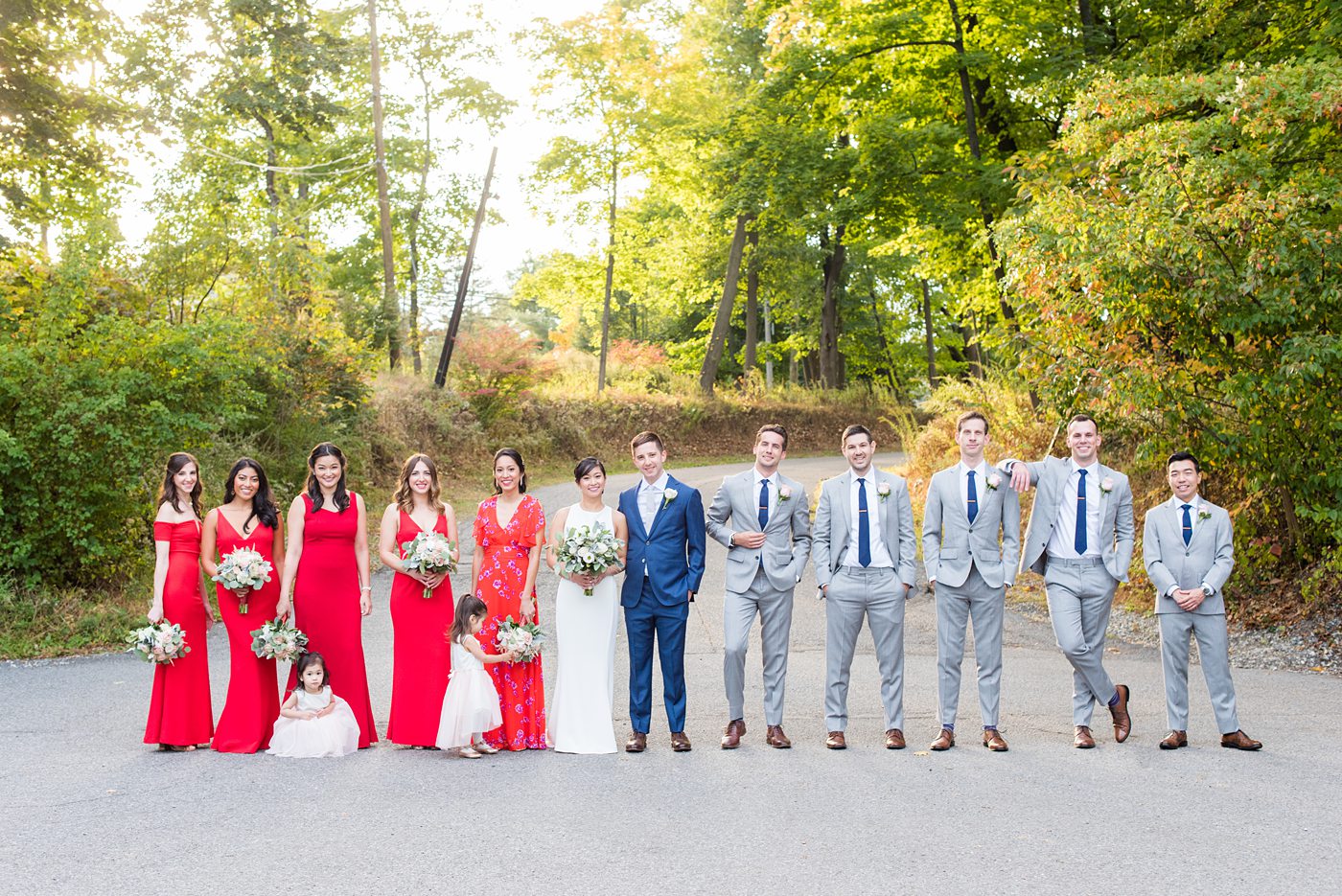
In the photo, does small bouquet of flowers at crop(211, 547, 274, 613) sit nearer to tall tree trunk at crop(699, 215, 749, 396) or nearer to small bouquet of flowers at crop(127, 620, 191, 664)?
small bouquet of flowers at crop(127, 620, 191, 664)

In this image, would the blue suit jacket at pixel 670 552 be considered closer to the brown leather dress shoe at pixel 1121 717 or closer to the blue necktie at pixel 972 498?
the blue necktie at pixel 972 498

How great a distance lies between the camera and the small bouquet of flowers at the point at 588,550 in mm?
7309

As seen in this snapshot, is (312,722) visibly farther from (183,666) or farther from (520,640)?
(520,640)

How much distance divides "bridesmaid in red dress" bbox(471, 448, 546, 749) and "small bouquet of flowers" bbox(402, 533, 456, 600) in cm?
22

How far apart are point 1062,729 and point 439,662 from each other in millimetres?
4355

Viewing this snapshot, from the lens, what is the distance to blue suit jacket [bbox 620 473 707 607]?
752 centimetres

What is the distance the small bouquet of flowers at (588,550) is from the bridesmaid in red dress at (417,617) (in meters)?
0.91

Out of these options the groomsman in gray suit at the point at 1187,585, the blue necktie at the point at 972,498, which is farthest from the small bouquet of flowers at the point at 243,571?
the groomsman in gray suit at the point at 1187,585

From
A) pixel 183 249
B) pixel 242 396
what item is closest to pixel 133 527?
pixel 242 396

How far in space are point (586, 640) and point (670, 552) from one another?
831mm

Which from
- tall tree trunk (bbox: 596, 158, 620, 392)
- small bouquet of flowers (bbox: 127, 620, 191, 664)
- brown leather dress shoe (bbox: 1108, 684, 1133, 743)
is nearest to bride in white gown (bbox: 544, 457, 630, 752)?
small bouquet of flowers (bbox: 127, 620, 191, 664)

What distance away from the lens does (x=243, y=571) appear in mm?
7719

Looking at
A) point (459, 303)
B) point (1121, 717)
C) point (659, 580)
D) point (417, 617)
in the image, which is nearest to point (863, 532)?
point (659, 580)

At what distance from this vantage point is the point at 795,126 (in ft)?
80.7
